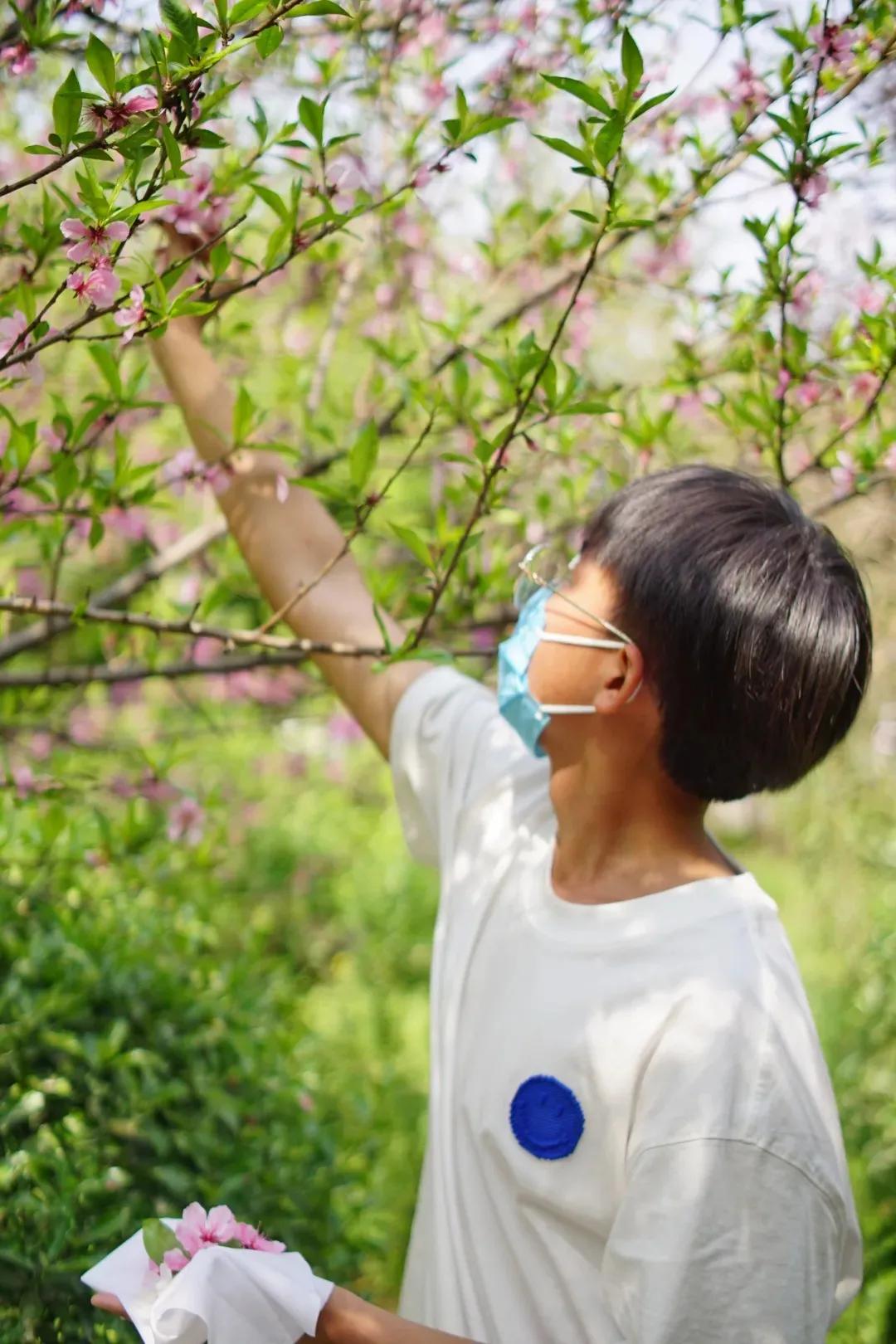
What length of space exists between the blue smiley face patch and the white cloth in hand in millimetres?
270

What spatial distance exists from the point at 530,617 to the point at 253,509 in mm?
514

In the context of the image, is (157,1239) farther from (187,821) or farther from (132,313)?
(187,821)

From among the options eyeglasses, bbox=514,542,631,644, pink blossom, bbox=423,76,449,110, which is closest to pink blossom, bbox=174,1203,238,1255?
eyeglasses, bbox=514,542,631,644

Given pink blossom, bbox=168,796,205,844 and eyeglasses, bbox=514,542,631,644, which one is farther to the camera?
pink blossom, bbox=168,796,205,844

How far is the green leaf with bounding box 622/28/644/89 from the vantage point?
1.21 metres

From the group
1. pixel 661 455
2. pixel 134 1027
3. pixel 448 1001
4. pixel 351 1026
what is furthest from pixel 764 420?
pixel 351 1026

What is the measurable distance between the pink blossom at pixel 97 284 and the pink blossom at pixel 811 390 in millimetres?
1232

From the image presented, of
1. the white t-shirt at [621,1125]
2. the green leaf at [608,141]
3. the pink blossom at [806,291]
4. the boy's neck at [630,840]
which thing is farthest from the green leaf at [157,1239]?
the pink blossom at [806,291]

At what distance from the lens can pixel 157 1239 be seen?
1.22 meters

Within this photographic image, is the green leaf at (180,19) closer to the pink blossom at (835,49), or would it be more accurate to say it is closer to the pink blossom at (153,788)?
the pink blossom at (835,49)

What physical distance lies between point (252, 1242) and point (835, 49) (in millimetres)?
1573

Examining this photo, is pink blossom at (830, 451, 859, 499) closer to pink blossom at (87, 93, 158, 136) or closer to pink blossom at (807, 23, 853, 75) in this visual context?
pink blossom at (807, 23, 853, 75)

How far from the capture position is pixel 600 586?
1.56m

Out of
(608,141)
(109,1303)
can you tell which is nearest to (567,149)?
(608,141)
